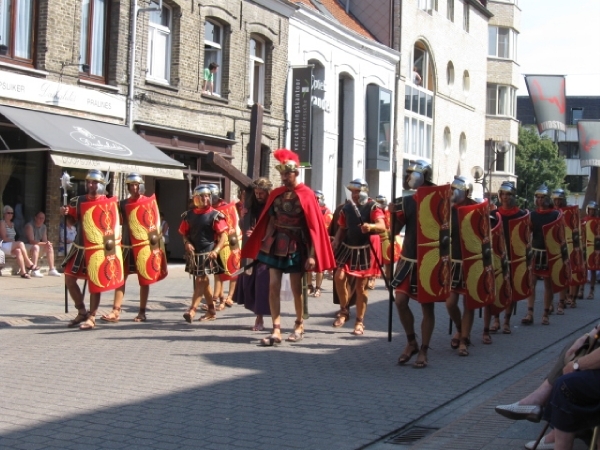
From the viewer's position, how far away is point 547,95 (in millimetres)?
25312

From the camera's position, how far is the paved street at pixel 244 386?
6082 mm

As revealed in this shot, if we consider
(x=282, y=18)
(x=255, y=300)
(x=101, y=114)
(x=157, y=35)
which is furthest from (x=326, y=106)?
(x=255, y=300)

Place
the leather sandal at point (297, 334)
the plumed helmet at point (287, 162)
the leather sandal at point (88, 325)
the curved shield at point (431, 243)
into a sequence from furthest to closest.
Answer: the leather sandal at point (88, 325), the leather sandal at point (297, 334), the plumed helmet at point (287, 162), the curved shield at point (431, 243)

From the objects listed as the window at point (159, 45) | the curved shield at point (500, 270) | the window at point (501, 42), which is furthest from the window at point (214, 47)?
the window at point (501, 42)

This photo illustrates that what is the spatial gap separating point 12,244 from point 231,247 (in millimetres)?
5632

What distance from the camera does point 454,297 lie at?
10234 mm

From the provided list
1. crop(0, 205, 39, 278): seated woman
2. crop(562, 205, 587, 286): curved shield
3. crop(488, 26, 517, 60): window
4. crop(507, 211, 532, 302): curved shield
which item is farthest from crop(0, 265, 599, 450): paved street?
crop(488, 26, 517, 60): window

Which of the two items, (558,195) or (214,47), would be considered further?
(214,47)

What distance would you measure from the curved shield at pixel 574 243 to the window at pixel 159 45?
423 inches

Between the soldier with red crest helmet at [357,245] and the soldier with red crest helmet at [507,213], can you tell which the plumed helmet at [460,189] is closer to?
the soldier with red crest helmet at [357,245]

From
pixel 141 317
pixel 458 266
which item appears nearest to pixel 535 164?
pixel 141 317

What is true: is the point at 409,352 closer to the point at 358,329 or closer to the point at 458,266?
the point at 458,266

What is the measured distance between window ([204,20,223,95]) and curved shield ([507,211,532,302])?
13685 mm

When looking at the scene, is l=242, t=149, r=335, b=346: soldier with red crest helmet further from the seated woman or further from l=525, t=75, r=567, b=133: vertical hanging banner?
l=525, t=75, r=567, b=133: vertical hanging banner
